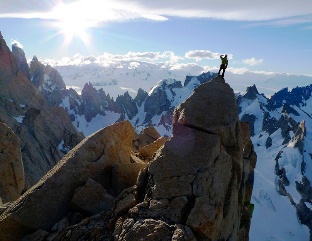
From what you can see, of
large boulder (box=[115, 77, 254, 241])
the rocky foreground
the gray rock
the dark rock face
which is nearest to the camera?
large boulder (box=[115, 77, 254, 241])

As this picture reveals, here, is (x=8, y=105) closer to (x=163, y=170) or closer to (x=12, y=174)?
(x=12, y=174)

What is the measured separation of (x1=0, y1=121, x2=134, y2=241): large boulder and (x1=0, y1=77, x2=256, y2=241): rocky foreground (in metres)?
0.05

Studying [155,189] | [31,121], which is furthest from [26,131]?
[155,189]

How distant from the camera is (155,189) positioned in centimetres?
1570

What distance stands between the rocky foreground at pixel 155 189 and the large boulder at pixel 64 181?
50mm

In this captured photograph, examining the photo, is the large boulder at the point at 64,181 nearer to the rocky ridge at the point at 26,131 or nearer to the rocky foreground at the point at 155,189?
the rocky foreground at the point at 155,189

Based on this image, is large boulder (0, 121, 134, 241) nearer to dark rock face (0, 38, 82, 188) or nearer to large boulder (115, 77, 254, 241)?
large boulder (115, 77, 254, 241)

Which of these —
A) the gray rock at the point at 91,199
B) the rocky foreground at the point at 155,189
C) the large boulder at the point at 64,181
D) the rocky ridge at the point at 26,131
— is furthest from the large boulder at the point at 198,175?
the rocky ridge at the point at 26,131

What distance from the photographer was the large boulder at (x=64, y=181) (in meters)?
17.3

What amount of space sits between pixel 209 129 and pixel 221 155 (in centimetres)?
158

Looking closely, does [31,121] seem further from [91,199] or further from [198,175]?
[198,175]

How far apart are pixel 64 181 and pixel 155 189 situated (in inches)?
243

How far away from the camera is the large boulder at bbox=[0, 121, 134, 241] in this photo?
56.9 ft

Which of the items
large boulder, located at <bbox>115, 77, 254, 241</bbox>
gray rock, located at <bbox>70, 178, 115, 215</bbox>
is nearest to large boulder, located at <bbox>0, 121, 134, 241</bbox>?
gray rock, located at <bbox>70, 178, 115, 215</bbox>
